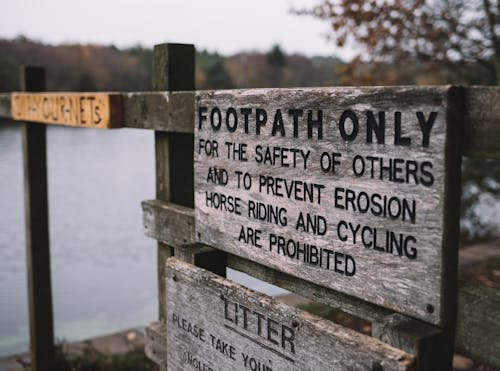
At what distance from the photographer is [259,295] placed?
167 cm

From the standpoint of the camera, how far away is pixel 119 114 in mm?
2723

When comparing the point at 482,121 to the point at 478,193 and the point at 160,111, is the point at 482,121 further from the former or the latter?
the point at 478,193

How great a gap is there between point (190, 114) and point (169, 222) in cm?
51

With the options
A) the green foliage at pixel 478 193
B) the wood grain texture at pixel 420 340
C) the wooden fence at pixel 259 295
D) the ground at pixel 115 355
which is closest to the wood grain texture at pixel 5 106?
the wooden fence at pixel 259 295

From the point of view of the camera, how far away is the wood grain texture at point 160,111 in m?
2.24

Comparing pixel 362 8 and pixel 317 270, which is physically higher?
pixel 362 8

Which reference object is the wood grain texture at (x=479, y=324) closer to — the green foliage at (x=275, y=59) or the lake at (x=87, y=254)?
the lake at (x=87, y=254)

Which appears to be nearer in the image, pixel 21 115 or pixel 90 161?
pixel 21 115

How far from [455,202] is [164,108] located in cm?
143

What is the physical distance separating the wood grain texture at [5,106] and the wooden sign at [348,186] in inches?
113

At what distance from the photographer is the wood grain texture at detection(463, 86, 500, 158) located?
1213mm

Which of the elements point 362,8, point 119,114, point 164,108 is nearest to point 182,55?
point 164,108

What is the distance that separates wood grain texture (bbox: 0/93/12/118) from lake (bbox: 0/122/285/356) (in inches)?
79.4

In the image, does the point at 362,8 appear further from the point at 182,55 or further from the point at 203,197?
the point at 203,197
